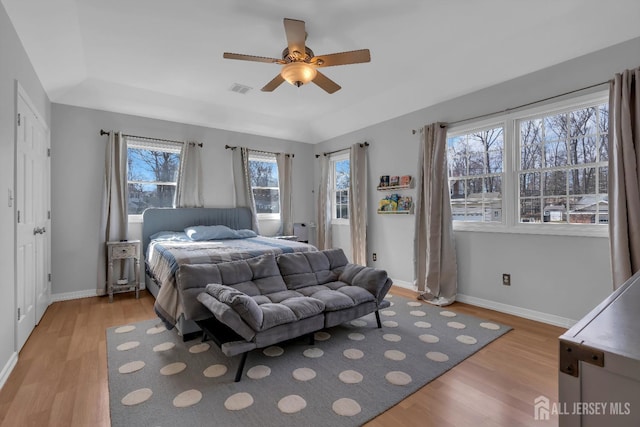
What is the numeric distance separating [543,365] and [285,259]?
7.52ft

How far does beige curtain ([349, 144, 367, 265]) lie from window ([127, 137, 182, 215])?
2898mm

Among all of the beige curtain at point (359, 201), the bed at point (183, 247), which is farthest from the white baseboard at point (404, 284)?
the bed at point (183, 247)

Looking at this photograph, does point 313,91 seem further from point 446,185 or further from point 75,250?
point 75,250

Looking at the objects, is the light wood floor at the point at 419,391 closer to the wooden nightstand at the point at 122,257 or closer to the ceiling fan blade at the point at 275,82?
the wooden nightstand at the point at 122,257

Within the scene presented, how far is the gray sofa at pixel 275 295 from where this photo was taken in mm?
2104

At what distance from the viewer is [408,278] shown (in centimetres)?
457

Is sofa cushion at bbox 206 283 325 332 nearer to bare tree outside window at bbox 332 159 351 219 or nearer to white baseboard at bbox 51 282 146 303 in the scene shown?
white baseboard at bbox 51 282 146 303

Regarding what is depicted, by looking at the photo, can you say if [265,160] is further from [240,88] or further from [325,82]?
[325,82]

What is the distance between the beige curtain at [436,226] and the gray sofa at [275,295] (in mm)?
1256

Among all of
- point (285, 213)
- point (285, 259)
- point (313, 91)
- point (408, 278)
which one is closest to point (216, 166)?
point (285, 213)

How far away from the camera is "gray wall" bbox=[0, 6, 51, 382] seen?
2.14 metres

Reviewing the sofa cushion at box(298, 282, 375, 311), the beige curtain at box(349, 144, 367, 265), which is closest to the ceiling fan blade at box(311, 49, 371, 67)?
the sofa cushion at box(298, 282, 375, 311)

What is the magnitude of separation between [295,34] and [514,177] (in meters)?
2.80

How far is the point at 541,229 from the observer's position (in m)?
3.23
